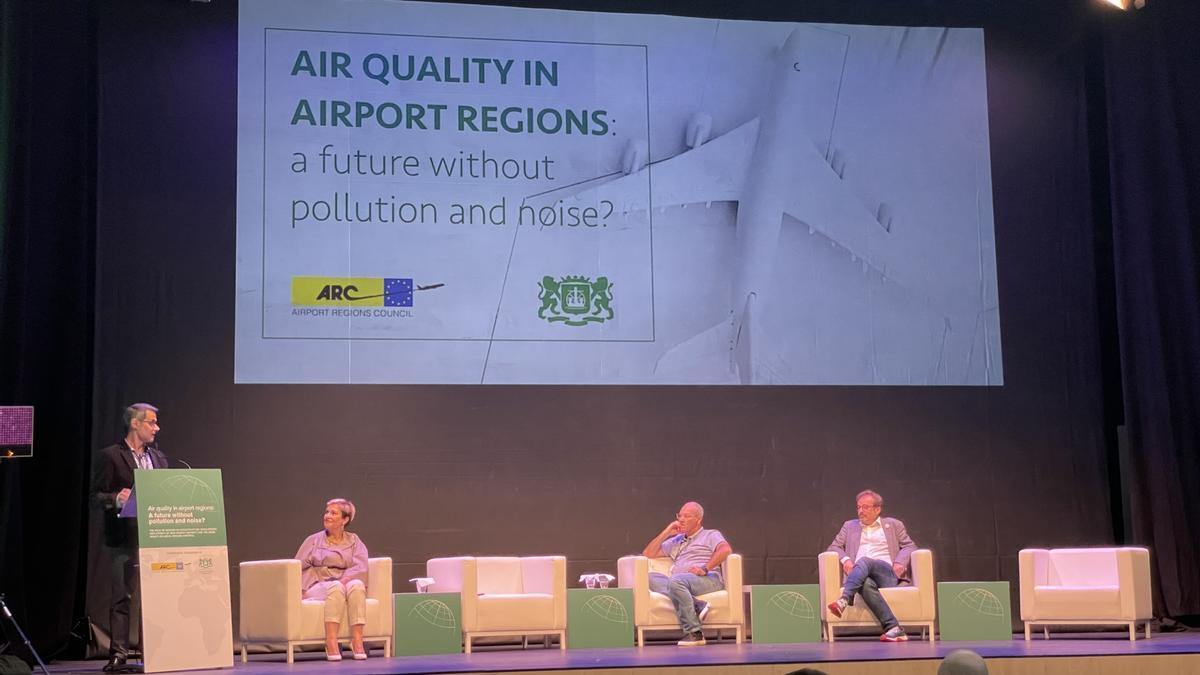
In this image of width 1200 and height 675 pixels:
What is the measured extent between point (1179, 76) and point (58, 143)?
681 centimetres

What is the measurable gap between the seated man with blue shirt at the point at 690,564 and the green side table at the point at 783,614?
0.83 feet

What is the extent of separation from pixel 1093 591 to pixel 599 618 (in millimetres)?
2616

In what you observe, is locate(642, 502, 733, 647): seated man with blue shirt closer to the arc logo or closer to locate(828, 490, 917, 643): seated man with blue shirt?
locate(828, 490, 917, 643): seated man with blue shirt

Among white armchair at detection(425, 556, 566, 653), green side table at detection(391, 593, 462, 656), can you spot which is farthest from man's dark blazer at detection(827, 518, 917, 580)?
green side table at detection(391, 593, 462, 656)

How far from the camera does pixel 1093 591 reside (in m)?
6.78

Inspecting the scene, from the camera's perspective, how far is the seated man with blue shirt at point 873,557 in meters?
6.79

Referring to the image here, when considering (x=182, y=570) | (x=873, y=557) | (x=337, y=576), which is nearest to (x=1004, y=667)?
(x=873, y=557)

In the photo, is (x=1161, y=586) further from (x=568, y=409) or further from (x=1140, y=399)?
(x=568, y=409)

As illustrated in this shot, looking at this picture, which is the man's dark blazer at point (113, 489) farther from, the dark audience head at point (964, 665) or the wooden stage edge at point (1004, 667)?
the dark audience head at point (964, 665)

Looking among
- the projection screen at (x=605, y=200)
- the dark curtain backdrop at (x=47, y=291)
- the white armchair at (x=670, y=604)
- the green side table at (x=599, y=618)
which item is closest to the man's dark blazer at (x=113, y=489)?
the dark curtain backdrop at (x=47, y=291)

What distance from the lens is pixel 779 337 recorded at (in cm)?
782

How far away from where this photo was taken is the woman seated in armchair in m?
6.20

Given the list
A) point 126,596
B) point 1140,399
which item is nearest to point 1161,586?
point 1140,399

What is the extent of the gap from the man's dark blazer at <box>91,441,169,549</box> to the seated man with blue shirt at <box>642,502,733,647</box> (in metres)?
2.66
